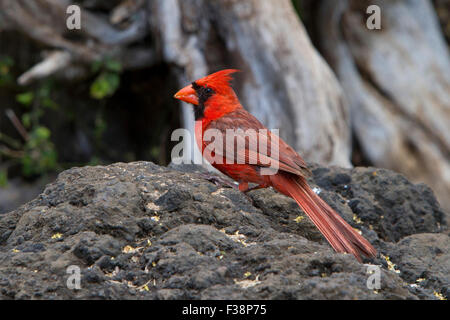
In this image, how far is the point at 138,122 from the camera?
7.49 metres

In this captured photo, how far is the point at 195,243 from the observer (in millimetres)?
2377

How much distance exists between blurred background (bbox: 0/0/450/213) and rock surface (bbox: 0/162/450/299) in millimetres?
2786

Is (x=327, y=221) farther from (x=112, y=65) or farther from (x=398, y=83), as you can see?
(x=398, y=83)

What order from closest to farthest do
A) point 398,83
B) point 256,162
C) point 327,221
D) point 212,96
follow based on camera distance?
1. point 327,221
2. point 256,162
3. point 212,96
4. point 398,83

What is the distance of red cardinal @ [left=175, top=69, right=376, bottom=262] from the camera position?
109 inches

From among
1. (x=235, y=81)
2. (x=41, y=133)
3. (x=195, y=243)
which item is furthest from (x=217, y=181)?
(x=41, y=133)

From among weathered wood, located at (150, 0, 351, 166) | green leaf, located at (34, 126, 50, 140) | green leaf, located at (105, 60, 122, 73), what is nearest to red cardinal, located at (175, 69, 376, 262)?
weathered wood, located at (150, 0, 351, 166)

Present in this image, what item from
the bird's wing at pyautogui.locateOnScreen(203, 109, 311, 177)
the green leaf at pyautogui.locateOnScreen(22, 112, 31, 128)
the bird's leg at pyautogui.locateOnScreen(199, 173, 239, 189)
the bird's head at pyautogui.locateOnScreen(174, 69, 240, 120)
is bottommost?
the bird's leg at pyautogui.locateOnScreen(199, 173, 239, 189)

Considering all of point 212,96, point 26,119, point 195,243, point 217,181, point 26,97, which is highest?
point 26,97

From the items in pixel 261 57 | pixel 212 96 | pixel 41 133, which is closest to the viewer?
pixel 212 96

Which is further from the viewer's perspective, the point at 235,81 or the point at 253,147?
the point at 235,81

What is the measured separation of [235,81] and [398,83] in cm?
188

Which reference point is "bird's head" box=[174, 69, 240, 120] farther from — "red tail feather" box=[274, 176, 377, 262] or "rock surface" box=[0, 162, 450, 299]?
"red tail feather" box=[274, 176, 377, 262]
